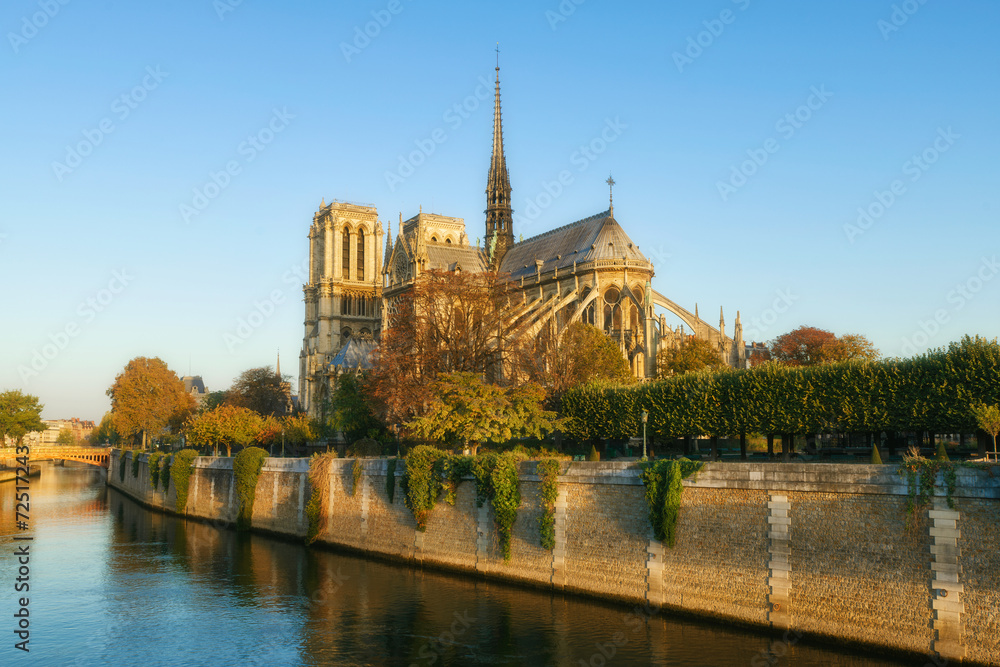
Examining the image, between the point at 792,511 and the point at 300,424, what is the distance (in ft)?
138

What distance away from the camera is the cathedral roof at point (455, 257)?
77875 millimetres

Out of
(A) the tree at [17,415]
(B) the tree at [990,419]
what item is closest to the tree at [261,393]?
(A) the tree at [17,415]

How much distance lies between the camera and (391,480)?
33125 mm

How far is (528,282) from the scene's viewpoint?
7131 centimetres

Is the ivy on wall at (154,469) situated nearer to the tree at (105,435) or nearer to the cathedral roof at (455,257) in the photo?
the cathedral roof at (455,257)

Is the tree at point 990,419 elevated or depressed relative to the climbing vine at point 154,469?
elevated

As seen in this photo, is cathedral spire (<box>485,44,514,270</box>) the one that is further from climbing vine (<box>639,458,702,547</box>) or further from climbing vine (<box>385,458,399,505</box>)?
climbing vine (<box>639,458,702,547</box>)

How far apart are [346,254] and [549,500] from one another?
72.4 m

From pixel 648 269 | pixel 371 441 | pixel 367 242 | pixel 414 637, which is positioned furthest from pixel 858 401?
pixel 367 242

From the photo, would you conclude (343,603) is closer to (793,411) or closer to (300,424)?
(793,411)

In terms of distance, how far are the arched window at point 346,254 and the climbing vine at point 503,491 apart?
68.8 m

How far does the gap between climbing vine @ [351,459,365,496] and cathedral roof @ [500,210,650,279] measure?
1352 inches

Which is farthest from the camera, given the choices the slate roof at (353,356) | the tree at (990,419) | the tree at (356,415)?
the slate roof at (353,356)

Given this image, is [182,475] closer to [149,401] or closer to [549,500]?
[149,401]
